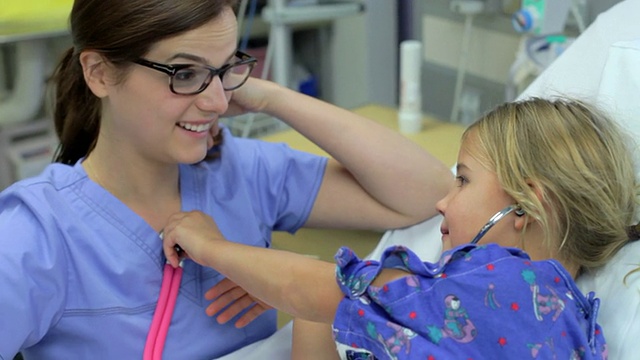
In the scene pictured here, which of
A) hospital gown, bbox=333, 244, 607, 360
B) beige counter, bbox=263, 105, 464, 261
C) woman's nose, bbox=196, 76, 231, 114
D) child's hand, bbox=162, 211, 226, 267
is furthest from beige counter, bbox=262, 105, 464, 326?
hospital gown, bbox=333, 244, 607, 360

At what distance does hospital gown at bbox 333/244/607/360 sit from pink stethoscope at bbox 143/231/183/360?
0.38 metres

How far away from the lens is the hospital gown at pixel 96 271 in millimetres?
1136

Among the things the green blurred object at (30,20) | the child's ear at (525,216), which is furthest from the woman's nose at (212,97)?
the green blurred object at (30,20)

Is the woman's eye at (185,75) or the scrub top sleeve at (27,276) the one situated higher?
the woman's eye at (185,75)

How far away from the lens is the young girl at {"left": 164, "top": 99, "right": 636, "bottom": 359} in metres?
0.92

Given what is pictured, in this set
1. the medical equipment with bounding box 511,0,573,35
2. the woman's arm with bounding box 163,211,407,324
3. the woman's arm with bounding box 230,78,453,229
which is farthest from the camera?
the medical equipment with bounding box 511,0,573,35

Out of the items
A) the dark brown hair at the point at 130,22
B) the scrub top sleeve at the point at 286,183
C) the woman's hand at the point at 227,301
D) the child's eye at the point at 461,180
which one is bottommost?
the woman's hand at the point at 227,301

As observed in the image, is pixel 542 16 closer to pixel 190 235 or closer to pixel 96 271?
pixel 190 235

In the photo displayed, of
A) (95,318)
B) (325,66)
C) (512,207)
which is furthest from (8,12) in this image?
(512,207)

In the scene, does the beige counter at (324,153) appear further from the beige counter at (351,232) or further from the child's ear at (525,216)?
the child's ear at (525,216)

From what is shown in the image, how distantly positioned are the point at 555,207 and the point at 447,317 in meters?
0.25

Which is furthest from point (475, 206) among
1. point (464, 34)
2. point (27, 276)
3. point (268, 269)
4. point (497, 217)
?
point (464, 34)

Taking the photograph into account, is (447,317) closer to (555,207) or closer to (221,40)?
(555,207)

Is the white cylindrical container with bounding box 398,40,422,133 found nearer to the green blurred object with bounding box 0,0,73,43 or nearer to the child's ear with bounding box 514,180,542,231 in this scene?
the child's ear with bounding box 514,180,542,231
